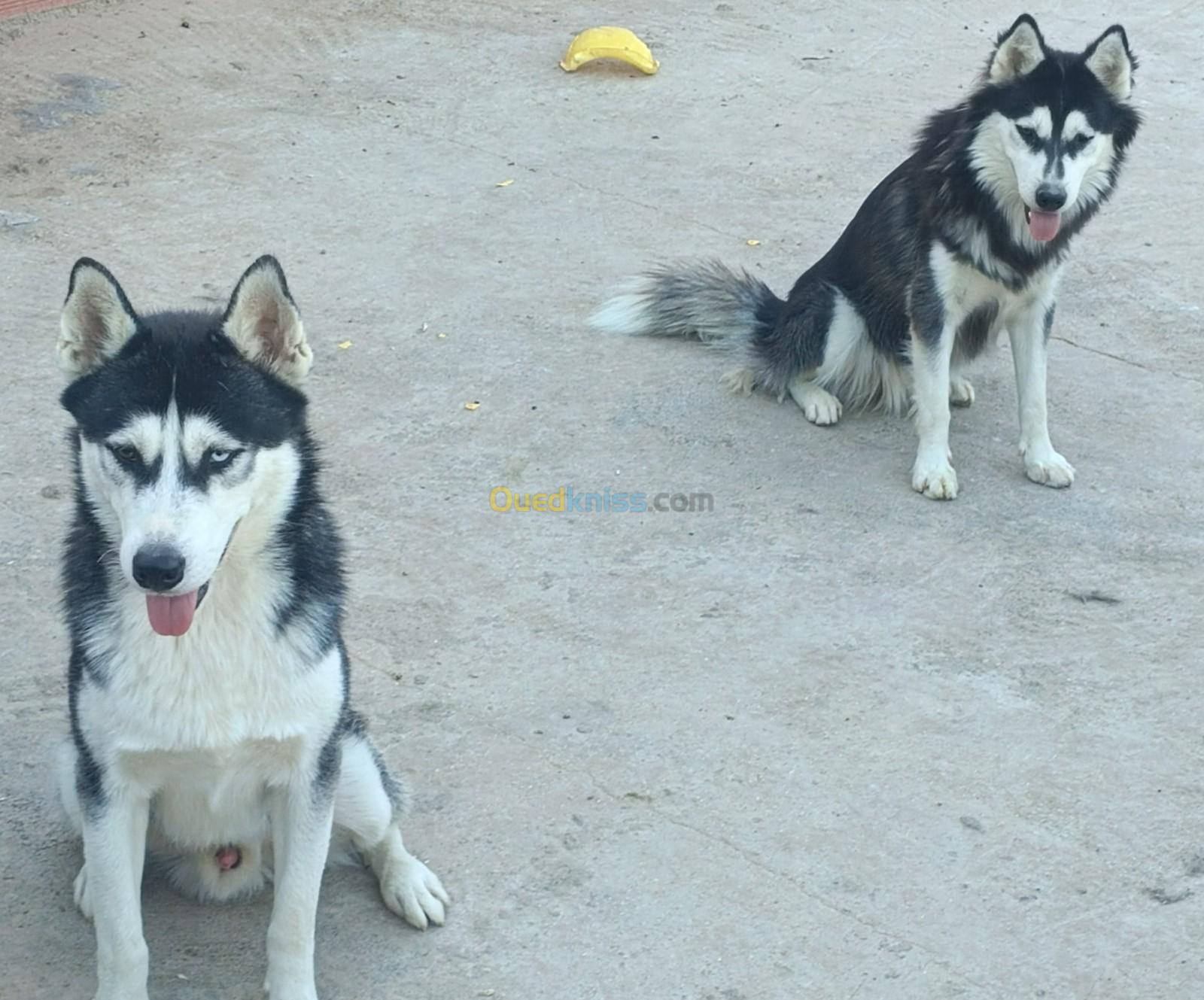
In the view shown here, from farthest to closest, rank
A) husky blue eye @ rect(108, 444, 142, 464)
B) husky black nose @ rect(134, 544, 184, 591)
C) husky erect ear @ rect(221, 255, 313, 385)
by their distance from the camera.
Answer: husky erect ear @ rect(221, 255, 313, 385) → husky blue eye @ rect(108, 444, 142, 464) → husky black nose @ rect(134, 544, 184, 591)

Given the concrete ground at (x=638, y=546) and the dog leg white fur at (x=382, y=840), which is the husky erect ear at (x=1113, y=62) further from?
the dog leg white fur at (x=382, y=840)

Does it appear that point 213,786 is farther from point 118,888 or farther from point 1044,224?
point 1044,224

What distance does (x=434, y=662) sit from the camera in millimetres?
4387

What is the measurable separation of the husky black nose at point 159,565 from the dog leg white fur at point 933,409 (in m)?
3.22

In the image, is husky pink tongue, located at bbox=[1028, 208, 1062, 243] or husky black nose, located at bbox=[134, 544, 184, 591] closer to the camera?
husky black nose, located at bbox=[134, 544, 184, 591]

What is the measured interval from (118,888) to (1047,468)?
3586 millimetres

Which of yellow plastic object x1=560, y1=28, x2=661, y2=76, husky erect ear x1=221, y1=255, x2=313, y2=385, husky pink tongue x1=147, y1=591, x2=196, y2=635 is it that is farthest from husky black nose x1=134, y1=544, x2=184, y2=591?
yellow plastic object x1=560, y1=28, x2=661, y2=76

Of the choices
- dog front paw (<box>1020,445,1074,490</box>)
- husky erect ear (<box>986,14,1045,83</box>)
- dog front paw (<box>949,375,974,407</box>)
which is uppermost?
husky erect ear (<box>986,14,1045,83</box>)

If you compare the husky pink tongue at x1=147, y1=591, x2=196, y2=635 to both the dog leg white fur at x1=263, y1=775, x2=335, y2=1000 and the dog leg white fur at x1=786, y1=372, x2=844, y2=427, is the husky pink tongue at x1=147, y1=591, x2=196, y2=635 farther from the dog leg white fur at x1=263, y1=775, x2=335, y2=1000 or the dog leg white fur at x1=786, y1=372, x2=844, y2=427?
the dog leg white fur at x1=786, y1=372, x2=844, y2=427

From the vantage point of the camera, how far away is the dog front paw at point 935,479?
539 cm

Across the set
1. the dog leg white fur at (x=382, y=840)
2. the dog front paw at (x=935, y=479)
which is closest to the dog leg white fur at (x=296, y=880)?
the dog leg white fur at (x=382, y=840)

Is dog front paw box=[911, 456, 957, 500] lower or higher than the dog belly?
lower

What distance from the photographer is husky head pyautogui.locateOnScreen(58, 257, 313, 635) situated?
2855 mm

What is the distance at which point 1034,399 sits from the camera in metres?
5.53
